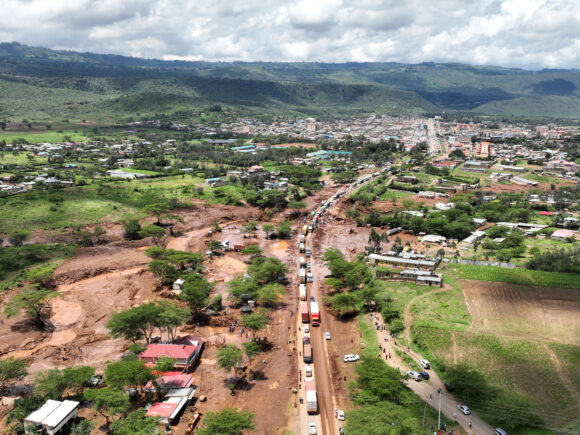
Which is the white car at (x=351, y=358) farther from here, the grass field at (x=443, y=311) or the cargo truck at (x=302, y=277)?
the cargo truck at (x=302, y=277)

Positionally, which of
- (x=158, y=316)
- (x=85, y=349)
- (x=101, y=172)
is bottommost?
(x=85, y=349)

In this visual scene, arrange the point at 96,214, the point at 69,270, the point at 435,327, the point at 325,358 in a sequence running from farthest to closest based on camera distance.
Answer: the point at 96,214, the point at 69,270, the point at 435,327, the point at 325,358

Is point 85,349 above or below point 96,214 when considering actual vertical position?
below

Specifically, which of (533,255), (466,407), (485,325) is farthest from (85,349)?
(533,255)

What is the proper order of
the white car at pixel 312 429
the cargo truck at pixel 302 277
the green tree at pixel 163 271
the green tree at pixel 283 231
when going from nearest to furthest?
the white car at pixel 312 429
the green tree at pixel 163 271
the cargo truck at pixel 302 277
the green tree at pixel 283 231

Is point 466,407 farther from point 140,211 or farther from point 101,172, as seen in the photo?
point 101,172

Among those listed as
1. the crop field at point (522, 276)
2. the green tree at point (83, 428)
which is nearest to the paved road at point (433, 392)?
the crop field at point (522, 276)

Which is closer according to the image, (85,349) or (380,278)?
(85,349)

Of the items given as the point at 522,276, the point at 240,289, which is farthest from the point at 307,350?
the point at 522,276

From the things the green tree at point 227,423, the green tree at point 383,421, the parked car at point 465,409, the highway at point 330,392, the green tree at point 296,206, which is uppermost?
the green tree at point 296,206
